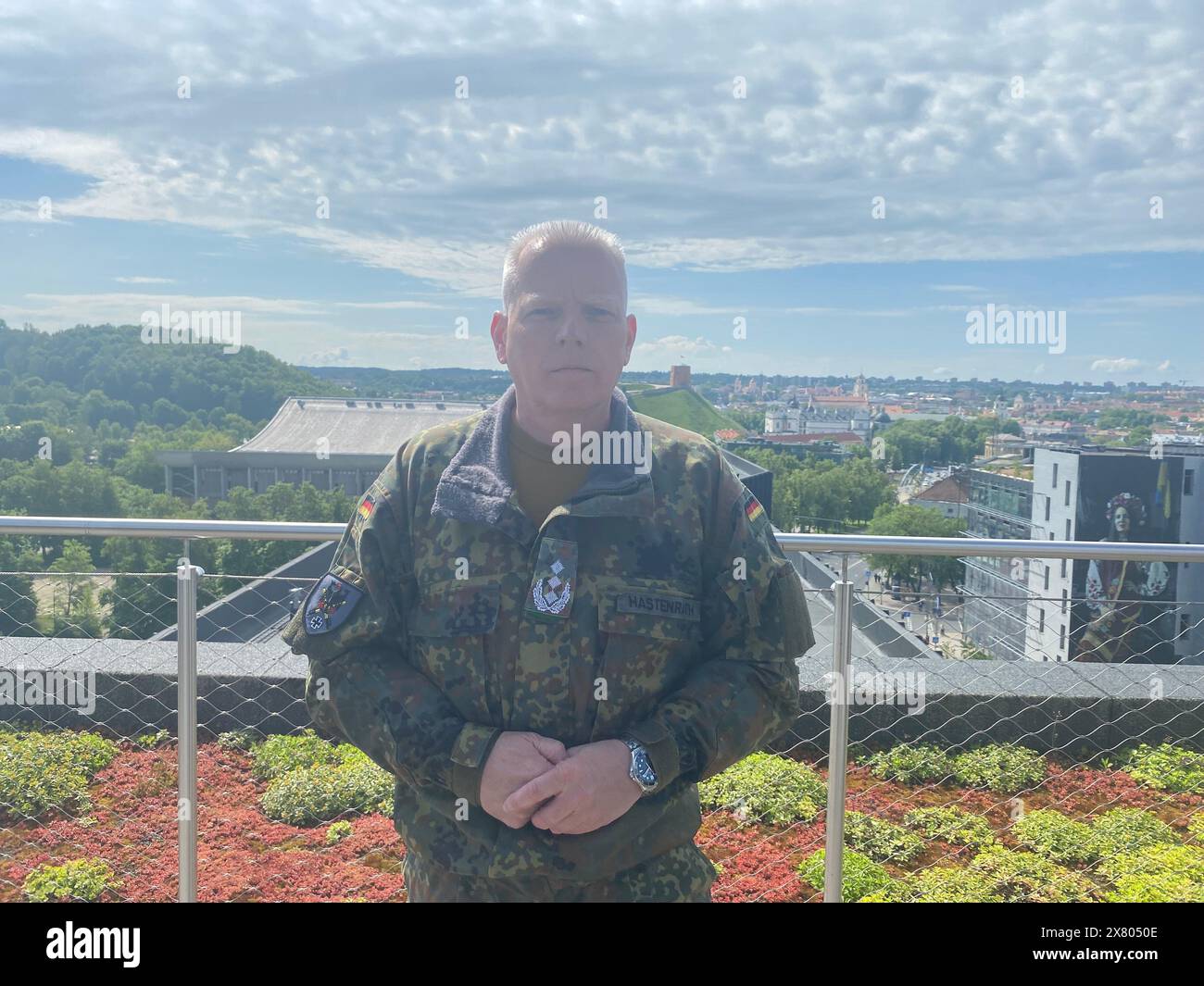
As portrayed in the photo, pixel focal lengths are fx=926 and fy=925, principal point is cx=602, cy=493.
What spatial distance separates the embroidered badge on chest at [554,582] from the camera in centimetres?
187

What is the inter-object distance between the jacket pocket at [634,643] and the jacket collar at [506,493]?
163mm

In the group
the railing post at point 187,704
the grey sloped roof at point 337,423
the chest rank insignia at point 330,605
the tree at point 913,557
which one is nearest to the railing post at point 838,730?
the tree at point 913,557

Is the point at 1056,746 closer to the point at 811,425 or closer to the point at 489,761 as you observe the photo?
the point at 489,761

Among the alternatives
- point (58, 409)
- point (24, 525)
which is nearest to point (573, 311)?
point (24, 525)

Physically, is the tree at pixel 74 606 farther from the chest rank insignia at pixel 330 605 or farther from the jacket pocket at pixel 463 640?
the jacket pocket at pixel 463 640

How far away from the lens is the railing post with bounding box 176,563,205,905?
3.04 meters

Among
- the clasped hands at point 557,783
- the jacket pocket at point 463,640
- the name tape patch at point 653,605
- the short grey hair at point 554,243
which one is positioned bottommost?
the clasped hands at point 557,783

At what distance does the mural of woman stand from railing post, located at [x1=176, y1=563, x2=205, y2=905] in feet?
9.57

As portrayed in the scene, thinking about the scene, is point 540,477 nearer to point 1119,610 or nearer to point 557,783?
point 557,783

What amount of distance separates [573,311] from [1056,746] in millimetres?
3831

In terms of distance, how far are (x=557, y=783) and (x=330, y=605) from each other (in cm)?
59

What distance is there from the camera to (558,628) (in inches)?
73.9

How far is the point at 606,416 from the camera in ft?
6.57

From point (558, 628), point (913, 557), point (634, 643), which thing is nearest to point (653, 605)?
point (634, 643)
